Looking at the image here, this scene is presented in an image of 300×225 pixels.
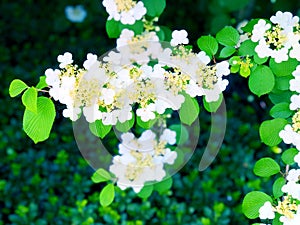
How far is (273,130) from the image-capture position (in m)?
1.51

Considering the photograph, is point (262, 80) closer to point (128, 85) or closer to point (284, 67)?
point (284, 67)

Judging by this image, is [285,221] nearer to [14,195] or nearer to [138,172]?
[138,172]

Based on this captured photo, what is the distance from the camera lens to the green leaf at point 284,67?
1518mm

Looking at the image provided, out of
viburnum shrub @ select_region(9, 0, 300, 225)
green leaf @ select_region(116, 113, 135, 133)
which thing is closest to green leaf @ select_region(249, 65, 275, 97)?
viburnum shrub @ select_region(9, 0, 300, 225)

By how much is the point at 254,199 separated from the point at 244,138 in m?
1.37

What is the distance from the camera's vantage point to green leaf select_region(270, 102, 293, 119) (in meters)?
1.55

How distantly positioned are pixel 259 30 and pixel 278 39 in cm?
6

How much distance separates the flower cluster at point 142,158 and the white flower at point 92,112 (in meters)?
0.37

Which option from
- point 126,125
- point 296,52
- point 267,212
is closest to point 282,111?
point 296,52

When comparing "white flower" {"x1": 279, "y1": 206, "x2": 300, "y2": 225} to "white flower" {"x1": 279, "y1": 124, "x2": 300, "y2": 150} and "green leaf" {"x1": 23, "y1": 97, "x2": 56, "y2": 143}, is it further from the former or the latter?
"green leaf" {"x1": 23, "y1": 97, "x2": 56, "y2": 143}

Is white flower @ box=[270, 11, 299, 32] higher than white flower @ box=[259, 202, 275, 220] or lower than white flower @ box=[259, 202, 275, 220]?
higher

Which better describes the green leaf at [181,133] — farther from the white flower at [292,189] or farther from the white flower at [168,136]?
the white flower at [292,189]

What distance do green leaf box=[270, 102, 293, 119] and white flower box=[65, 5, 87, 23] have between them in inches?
94.8

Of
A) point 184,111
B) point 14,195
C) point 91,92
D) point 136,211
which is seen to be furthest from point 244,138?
point 91,92
